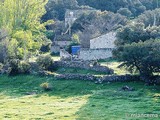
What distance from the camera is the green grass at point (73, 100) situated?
2545 cm

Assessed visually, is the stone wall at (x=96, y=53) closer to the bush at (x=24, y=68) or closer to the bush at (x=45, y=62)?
the bush at (x=45, y=62)

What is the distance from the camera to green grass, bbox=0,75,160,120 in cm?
2545

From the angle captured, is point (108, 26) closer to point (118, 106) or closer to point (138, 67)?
point (138, 67)

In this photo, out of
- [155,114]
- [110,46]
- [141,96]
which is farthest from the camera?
[110,46]

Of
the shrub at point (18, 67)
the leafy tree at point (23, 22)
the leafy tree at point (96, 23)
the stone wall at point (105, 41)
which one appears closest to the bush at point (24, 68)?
the shrub at point (18, 67)

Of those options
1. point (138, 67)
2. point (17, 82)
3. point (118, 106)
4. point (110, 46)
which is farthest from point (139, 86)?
point (110, 46)

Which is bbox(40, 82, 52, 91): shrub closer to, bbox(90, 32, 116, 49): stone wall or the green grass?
the green grass

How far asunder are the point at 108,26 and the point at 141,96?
157 ft

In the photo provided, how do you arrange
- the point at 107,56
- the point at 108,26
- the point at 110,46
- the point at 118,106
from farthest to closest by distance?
the point at 108,26 < the point at 110,46 < the point at 107,56 < the point at 118,106

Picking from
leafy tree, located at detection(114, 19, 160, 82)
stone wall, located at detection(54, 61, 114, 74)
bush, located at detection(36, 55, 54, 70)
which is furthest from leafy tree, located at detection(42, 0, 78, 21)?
leafy tree, located at detection(114, 19, 160, 82)

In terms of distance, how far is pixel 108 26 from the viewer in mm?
77250

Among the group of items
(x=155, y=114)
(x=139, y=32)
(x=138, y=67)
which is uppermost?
(x=139, y=32)

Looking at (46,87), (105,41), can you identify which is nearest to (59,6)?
(105,41)

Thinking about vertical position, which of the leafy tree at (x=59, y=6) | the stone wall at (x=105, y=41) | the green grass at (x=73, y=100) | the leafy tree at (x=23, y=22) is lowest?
the green grass at (x=73, y=100)
